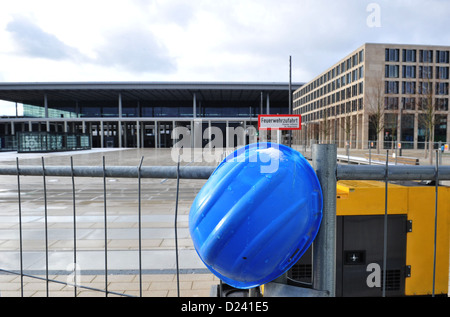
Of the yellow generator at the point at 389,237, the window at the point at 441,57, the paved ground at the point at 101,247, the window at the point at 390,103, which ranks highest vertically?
the window at the point at 441,57

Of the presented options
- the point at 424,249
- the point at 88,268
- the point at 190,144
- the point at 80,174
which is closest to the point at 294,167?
the point at 80,174

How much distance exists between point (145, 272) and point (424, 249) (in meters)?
3.24

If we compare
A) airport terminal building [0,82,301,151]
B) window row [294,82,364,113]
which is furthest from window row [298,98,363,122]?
airport terminal building [0,82,301,151]

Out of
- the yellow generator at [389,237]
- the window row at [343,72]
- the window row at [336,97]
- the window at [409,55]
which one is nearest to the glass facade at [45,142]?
the yellow generator at [389,237]

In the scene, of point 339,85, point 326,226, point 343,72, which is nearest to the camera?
point 326,226

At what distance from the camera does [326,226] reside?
1345 millimetres

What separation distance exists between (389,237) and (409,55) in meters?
56.9

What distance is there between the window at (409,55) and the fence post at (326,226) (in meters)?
56.9

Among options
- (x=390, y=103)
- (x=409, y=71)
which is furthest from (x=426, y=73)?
(x=409, y=71)

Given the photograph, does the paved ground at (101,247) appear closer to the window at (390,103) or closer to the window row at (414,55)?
the window at (390,103)

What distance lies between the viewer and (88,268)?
4.25 metres

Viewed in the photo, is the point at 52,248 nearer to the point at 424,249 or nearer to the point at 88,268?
the point at 88,268

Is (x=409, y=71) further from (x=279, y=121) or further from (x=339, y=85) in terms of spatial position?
(x=279, y=121)

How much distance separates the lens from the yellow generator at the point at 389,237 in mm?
2170
